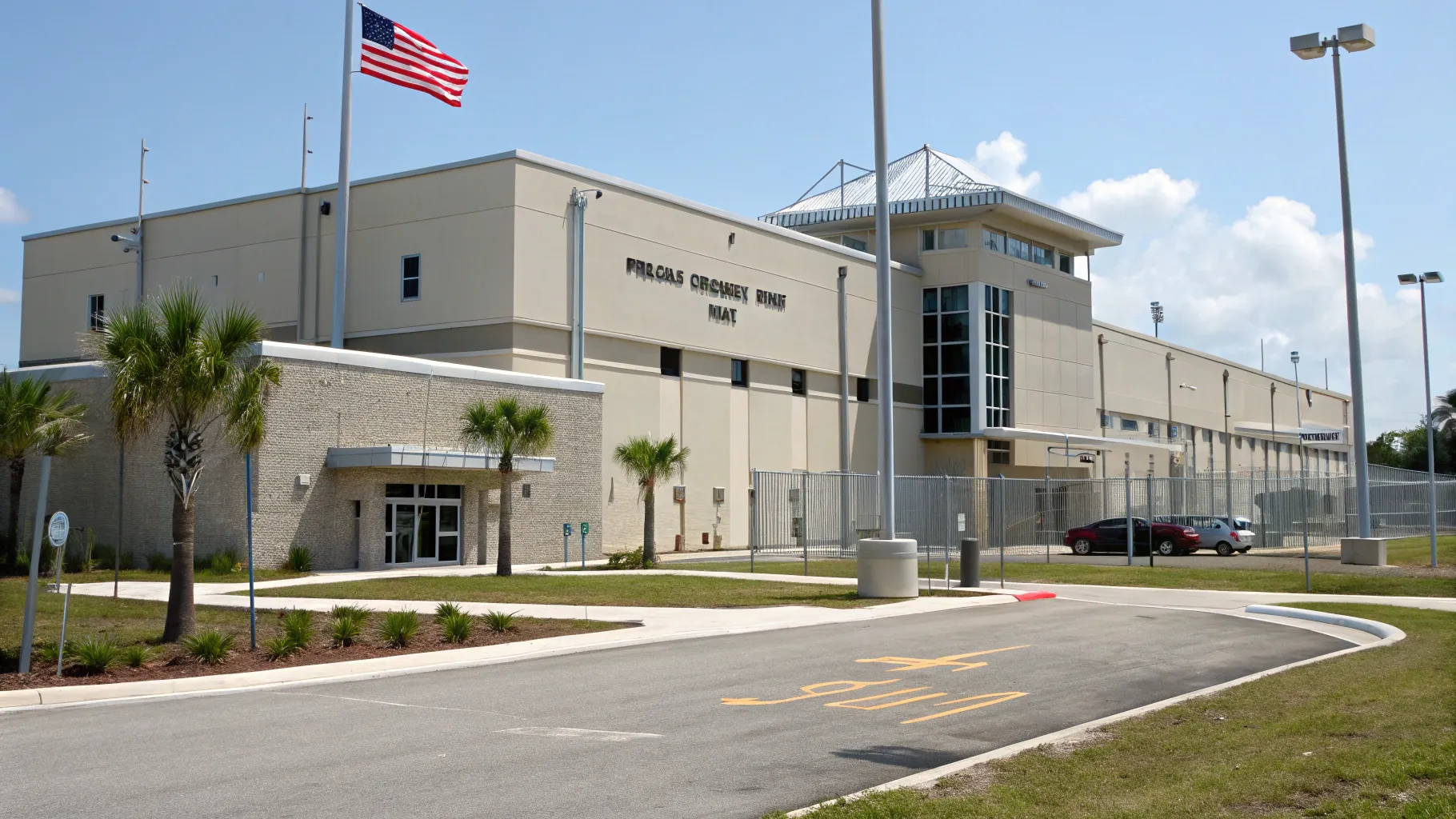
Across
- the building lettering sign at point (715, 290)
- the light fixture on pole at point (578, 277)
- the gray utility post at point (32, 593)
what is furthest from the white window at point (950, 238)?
the gray utility post at point (32, 593)

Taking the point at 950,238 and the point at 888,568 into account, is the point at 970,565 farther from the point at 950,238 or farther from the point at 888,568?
the point at 950,238

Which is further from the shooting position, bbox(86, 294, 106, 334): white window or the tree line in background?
the tree line in background

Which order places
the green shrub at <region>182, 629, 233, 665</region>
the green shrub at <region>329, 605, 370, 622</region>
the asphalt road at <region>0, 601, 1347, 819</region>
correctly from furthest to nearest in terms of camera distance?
the green shrub at <region>329, 605, 370, 622</region>, the green shrub at <region>182, 629, 233, 665</region>, the asphalt road at <region>0, 601, 1347, 819</region>

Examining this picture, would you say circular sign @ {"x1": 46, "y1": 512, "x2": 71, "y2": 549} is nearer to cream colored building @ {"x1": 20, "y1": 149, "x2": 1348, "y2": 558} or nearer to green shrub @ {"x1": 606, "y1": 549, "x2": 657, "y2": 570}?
green shrub @ {"x1": 606, "y1": 549, "x2": 657, "y2": 570}

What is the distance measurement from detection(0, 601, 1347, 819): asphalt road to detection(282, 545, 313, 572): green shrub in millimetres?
16943

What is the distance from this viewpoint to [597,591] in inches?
1008

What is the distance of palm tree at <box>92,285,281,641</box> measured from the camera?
16.6 metres

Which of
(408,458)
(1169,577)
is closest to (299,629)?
(408,458)

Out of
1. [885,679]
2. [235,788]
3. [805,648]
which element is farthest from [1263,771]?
[805,648]

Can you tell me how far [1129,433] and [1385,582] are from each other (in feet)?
151

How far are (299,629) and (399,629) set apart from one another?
1257 mm

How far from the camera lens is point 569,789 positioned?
327 inches

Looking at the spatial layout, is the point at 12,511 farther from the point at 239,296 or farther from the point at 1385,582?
the point at 1385,582

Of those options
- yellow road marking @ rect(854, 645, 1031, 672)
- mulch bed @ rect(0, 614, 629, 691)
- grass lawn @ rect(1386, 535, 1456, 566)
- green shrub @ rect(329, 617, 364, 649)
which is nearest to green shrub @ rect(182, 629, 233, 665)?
mulch bed @ rect(0, 614, 629, 691)
